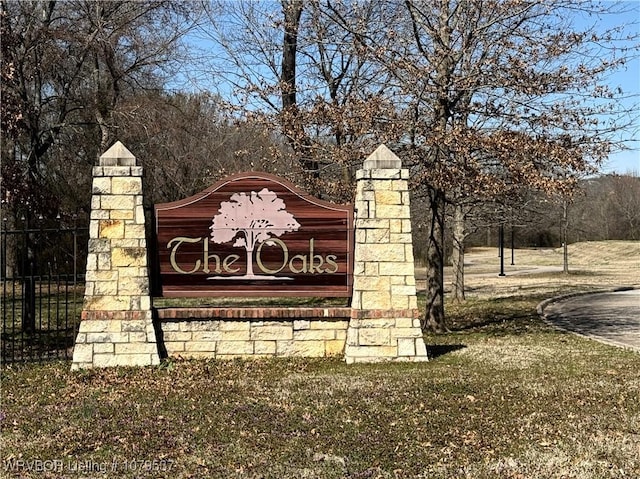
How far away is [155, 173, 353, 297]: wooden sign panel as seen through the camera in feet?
28.9

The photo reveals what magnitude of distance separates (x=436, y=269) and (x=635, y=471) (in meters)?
7.67

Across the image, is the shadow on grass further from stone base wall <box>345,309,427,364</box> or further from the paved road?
the paved road

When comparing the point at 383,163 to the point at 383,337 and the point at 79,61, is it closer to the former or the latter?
the point at 383,337

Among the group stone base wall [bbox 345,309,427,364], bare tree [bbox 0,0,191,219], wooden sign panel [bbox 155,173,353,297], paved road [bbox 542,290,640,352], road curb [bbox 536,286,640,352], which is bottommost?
paved road [bbox 542,290,640,352]

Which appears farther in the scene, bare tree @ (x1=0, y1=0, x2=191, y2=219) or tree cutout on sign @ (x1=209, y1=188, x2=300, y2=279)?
bare tree @ (x1=0, y1=0, x2=191, y2=219)

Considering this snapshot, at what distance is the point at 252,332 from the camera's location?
28.8ft

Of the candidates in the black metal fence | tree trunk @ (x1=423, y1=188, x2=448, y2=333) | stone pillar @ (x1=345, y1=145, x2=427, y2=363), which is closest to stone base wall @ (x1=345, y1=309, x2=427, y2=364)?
stone pillar @ (x1=345, y1=145, x2=427, y2=363)

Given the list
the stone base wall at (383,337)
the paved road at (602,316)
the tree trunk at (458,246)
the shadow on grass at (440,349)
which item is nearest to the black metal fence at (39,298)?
the stone base wall at (383,337)

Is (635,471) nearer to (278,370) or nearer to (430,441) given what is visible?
(430,441)

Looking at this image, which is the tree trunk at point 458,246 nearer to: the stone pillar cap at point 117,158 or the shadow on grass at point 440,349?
the shadow on grass at point 440,349

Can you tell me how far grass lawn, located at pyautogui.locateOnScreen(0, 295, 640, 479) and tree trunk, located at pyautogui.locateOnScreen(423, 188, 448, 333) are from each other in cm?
307

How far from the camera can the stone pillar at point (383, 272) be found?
853 centimetres

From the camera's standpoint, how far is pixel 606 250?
46.2 meters

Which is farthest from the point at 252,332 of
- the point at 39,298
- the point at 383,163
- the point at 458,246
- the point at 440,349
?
the point at 458,246
